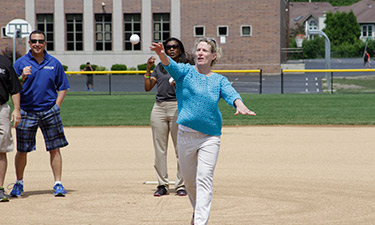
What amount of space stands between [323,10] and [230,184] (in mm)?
122747

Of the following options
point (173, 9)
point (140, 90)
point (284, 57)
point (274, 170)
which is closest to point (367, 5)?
point (284, 57)

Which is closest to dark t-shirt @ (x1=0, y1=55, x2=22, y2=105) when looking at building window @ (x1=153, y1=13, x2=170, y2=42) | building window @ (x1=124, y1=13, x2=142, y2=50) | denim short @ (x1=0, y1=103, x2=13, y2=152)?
denim short @ (x1=0, y1=103, x2=13, y2=152)

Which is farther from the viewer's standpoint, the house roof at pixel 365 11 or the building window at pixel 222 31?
the house roof at pixel 365 11

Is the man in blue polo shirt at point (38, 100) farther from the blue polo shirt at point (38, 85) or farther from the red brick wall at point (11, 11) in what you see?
the red brick wall at point (11, 11)

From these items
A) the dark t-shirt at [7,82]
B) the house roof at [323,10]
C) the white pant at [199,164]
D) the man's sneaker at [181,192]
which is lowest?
the man's sneaker at [181,192]

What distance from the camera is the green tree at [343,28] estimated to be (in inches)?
3743

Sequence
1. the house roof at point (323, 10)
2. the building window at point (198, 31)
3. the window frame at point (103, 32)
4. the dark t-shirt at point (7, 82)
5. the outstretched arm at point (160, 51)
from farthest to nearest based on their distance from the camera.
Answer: the house roof at point (323, 10) → the window frame at point (103, 32) → the building window at point (198, 31) → the dark t-shirt at point (7, 82) → the outstretched arm at point (160, 51)

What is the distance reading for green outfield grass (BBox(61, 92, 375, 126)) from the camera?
18.3m

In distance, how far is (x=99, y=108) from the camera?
2345 cm

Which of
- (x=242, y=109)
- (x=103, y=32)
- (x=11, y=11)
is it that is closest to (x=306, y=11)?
(x=103, y=32)

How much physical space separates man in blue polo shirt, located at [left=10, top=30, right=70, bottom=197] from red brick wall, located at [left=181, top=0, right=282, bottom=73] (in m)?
43.3

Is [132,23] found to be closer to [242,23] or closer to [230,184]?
[242,23]

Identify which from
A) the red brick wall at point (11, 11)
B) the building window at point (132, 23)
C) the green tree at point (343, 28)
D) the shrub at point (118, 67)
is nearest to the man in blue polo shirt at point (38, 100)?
the shrub at point (118, 67)

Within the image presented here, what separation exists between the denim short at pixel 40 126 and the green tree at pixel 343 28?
299 ft
